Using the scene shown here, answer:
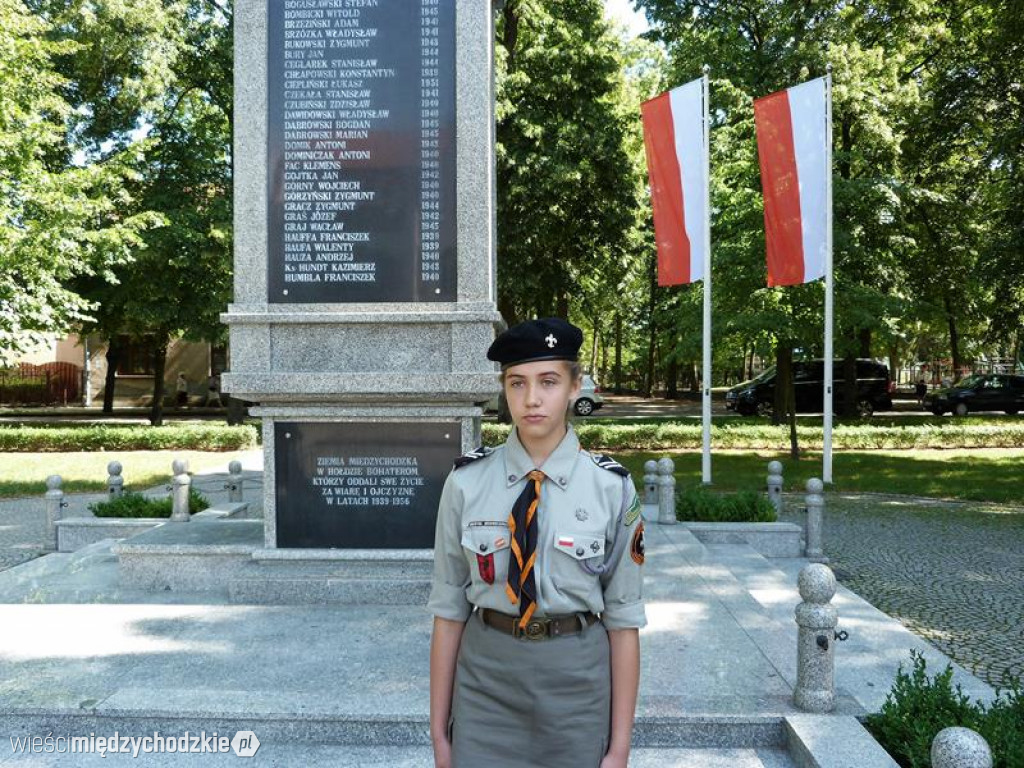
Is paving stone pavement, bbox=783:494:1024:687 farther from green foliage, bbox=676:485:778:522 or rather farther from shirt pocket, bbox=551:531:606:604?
shirt pocket, bbox=551:531:606:604

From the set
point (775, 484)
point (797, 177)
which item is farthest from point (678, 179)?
point (775, 484)

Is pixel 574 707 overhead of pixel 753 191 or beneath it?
beneath

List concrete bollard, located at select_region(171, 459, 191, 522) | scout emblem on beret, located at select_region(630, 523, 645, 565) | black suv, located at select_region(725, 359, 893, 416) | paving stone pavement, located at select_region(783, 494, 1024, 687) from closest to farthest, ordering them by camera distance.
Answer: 1. scout emblem on beret, located at select_region(630, 523, 645, 565)
2. paving stone pavement, located at select_region(783, 494, 1024, 687)
3. concrete bollard, located at select_region(171, 459, 191, 522)
4. black suv, located at select_region(725, 359, 893, 416)

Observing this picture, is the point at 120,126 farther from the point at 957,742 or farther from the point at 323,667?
the point at 957,742

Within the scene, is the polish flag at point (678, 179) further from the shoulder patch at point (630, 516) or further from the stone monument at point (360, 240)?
the shoulder patch at point (630, 516)

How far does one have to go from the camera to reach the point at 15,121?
52.2 feet

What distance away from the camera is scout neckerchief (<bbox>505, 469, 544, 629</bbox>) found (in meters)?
2.45

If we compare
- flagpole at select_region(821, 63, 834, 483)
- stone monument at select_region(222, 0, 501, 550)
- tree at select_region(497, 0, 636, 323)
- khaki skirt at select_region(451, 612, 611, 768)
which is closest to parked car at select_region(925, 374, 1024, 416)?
tree at select_region(497, 0, 636, 323)

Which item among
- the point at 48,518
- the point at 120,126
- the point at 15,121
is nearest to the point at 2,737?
the point at 48,518

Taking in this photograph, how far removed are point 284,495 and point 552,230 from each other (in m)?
17.6

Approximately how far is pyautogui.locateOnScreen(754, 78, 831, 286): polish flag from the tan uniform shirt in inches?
474

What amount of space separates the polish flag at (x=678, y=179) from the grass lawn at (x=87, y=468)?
33.6 ft

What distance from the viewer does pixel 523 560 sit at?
96.8 inches

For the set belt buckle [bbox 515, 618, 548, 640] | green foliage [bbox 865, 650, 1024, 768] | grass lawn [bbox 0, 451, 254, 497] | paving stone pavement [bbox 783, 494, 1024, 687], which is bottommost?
paving stone pavement [bbox 783, 494, 1024, 687]
